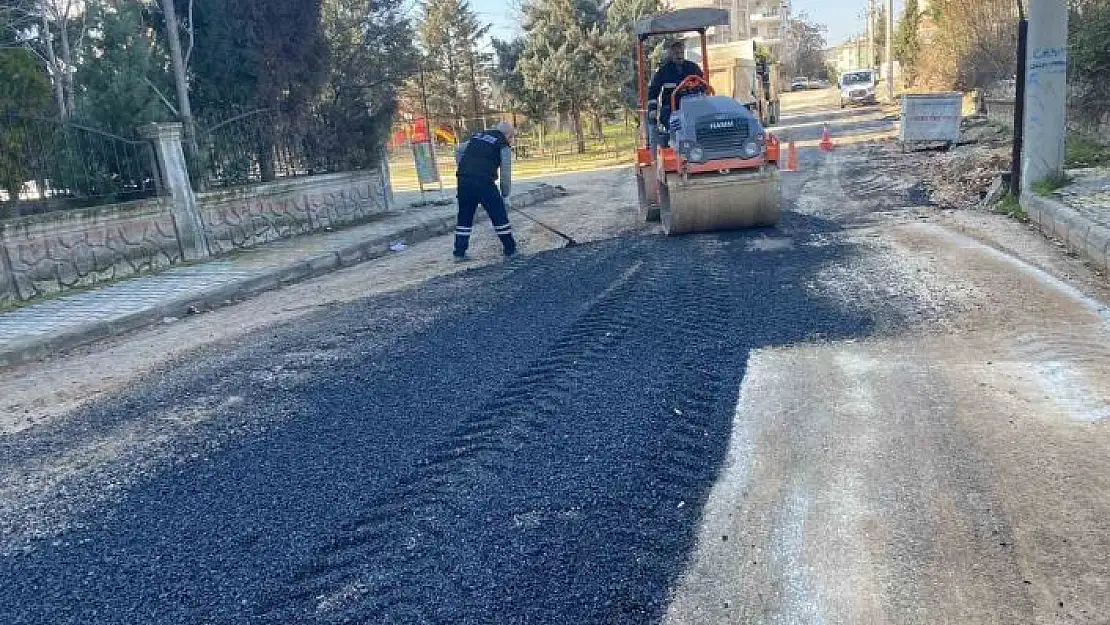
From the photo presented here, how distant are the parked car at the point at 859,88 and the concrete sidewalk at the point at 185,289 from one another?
107 ft

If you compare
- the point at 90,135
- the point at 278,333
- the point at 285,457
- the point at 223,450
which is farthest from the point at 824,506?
the point at 90,135

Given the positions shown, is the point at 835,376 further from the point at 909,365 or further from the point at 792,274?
the point at 792,274

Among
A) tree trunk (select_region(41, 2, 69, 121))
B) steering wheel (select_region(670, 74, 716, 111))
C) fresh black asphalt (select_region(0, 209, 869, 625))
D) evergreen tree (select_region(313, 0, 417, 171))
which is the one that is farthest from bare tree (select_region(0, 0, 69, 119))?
steering wheel (select_region(670, 74, 716, 111))

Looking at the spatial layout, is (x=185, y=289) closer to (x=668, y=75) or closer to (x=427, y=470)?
(x=668, y=75)

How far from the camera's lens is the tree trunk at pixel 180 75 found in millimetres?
11531

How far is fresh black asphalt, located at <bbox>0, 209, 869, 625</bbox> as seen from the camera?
293cm

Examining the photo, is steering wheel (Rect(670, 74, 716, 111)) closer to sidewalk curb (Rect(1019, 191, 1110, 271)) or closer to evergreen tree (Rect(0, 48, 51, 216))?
sidewalk curb (Rect(1019, 191, 1110, 271))

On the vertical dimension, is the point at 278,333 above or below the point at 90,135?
below

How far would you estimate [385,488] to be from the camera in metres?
3.71

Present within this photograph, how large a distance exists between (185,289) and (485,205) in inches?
140

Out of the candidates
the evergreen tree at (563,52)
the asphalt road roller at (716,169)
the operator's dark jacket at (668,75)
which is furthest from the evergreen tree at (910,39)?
the asphalt road roller at (716,169)

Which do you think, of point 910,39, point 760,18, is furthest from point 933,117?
point 760,18

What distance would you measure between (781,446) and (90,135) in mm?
9911

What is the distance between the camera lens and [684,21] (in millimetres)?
10258
